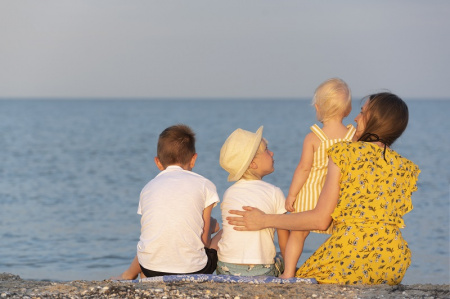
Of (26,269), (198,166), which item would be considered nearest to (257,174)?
(26,269)

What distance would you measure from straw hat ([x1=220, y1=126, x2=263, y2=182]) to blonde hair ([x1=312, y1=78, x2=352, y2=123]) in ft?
1.72

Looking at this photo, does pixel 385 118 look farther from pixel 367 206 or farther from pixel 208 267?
pixel 208 267

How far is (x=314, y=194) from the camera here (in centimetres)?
472

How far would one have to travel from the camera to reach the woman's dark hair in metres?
4.29

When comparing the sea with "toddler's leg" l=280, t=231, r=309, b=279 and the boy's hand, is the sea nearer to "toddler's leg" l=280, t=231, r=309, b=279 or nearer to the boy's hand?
the boy's hand

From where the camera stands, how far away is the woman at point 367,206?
4230 mm

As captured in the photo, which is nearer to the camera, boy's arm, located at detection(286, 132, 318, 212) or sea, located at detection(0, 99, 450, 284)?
boy's arm, located at detection(286, 132, 318, 212)

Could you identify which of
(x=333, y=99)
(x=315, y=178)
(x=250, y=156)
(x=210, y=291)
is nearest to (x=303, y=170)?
(x=315, y=178)

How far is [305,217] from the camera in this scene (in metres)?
4.35

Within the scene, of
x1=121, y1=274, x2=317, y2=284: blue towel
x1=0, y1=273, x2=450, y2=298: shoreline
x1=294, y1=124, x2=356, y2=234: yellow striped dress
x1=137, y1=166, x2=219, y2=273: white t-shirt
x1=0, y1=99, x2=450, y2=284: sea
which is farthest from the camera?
x1=0, y1=99, x2=450, y2=284: sea

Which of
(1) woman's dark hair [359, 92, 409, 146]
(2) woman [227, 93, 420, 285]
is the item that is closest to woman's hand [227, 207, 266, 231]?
(2) woman [227, 93, 420, 285]

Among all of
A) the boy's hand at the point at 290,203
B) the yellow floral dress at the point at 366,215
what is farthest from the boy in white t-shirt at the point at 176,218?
the yellow floral dress at the point at 366,215

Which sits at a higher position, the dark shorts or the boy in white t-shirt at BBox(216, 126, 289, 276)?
the boy in white t-shirt at BBox(216, 126, 289, 276)

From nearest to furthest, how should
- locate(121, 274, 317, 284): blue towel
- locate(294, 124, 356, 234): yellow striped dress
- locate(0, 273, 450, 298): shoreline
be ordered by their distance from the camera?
locate(0, 273, 450, 298): shoreline, locate(121, 274, 317, 284): blue towel, locate(294, 124, 356, 234): yellow striped dress
